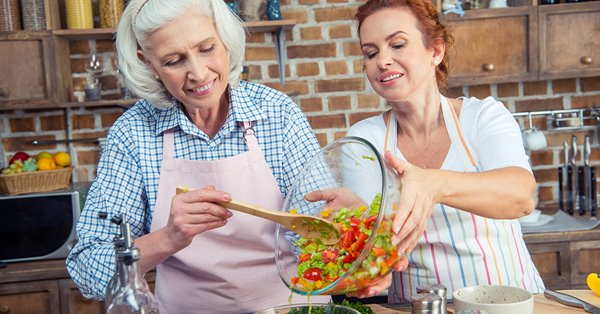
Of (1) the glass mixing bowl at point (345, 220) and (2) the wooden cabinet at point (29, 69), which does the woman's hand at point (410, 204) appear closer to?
(1) the glass mixing bowl at point (345, 220)

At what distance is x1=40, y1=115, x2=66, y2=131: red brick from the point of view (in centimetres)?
309

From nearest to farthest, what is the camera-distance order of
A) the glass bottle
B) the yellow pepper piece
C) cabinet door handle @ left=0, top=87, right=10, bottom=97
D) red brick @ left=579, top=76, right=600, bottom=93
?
the glass bottle
the yellow pepper piece
cabinet door handle @ left=0, top=87, right=10, bottom=97
red brick @ left=579, top=76, right=600, bottom=93

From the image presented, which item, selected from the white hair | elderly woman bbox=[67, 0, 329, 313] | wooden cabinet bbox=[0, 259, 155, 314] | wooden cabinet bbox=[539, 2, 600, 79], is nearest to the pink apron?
elderly woman bbox=[67, 0, 329, 313]

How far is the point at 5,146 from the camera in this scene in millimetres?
3066

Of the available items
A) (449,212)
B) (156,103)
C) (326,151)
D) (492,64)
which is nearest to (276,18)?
(492,64)

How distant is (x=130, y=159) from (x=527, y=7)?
6.57ft

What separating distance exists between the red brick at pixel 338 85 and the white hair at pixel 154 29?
4.71ft

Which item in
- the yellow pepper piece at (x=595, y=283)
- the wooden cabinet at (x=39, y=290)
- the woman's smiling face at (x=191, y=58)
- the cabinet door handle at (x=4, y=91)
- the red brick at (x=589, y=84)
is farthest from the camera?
the red brick at (x=589, y=84)

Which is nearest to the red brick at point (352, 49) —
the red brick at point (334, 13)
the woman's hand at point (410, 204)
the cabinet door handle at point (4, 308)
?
the red brick at point (334, 13)

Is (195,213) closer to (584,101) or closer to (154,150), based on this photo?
(154,150)

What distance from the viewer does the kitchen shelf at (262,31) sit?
2827 mm

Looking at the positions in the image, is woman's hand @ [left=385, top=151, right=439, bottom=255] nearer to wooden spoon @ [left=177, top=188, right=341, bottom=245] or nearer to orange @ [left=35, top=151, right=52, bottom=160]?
wooden spoon @ [left=177, top=188, right=341, bottom=245]

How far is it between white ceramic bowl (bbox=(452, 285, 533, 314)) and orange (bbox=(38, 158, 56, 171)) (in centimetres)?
214

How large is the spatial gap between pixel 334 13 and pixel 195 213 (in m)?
1.99
